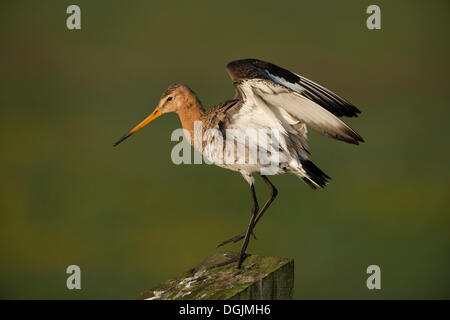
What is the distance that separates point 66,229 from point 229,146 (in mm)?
6705

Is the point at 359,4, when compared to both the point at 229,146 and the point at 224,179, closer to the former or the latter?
the point at 224,179

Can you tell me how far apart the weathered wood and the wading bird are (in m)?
0.29

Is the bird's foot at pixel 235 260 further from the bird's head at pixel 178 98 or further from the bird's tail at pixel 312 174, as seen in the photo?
the bird's head at pixel 178 98

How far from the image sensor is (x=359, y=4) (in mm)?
21938

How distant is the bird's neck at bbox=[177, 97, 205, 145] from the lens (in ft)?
20.5

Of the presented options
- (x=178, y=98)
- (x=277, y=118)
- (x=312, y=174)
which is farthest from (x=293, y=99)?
(x=178, y=98)

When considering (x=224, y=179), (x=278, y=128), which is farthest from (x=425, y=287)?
(x=278, y=128)

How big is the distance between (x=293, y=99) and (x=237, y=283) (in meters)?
1.43

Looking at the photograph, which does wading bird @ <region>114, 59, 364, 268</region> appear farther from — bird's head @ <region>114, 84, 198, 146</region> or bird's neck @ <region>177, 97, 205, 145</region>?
bird's head @ <region>114, 84, 198, 146</region>

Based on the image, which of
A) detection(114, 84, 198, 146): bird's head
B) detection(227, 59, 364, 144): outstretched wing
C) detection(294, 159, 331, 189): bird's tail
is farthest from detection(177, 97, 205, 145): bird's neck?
detection(294, 159, 331, 189): bird's tail

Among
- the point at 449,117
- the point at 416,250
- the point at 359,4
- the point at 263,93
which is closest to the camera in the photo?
the point at 263,93

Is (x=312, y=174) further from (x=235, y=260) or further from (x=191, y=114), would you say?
(x=191, y=114)

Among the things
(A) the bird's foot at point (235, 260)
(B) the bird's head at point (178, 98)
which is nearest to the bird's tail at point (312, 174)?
(A) the bird's foot at point (235, 260)

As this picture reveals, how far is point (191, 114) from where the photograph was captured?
248 inches
